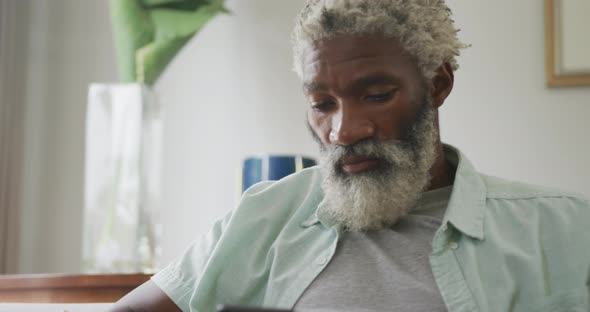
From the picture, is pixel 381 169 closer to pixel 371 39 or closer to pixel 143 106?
pixel 371 39

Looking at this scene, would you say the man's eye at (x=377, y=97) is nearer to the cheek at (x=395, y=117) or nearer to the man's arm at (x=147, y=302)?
the cheek at (x=395, y=117)

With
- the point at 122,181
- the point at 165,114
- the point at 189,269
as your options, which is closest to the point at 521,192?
the point at 189,269

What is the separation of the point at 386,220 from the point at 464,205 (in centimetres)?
13

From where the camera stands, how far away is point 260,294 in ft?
3.65

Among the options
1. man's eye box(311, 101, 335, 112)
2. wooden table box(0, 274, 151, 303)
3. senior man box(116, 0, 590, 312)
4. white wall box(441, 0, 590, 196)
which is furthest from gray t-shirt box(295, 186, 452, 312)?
white wall box(441, 0, 590, 196)

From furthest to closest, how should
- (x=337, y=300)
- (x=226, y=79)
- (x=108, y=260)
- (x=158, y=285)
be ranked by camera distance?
(x=226, y=79) < (x=108, y=260) < (x=158, y=285) < (x=337, y=300)

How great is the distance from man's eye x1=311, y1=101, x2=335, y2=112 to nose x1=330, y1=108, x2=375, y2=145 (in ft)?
0.15

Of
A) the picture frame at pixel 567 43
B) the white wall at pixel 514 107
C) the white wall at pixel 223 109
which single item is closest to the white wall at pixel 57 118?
the white wall at pixel 223 109

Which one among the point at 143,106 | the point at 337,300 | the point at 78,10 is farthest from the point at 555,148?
the point at 78,10

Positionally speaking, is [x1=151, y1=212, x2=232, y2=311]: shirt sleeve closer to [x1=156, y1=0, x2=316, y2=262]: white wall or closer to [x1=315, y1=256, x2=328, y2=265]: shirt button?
[x1=315, y1=256, x2=328, y2=265]: shirt button

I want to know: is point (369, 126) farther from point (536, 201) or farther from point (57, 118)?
point (57, 118)

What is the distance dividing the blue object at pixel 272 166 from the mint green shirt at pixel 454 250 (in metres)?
0.34

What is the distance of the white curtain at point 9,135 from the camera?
6.23 ft

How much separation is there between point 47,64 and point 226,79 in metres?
0.59
